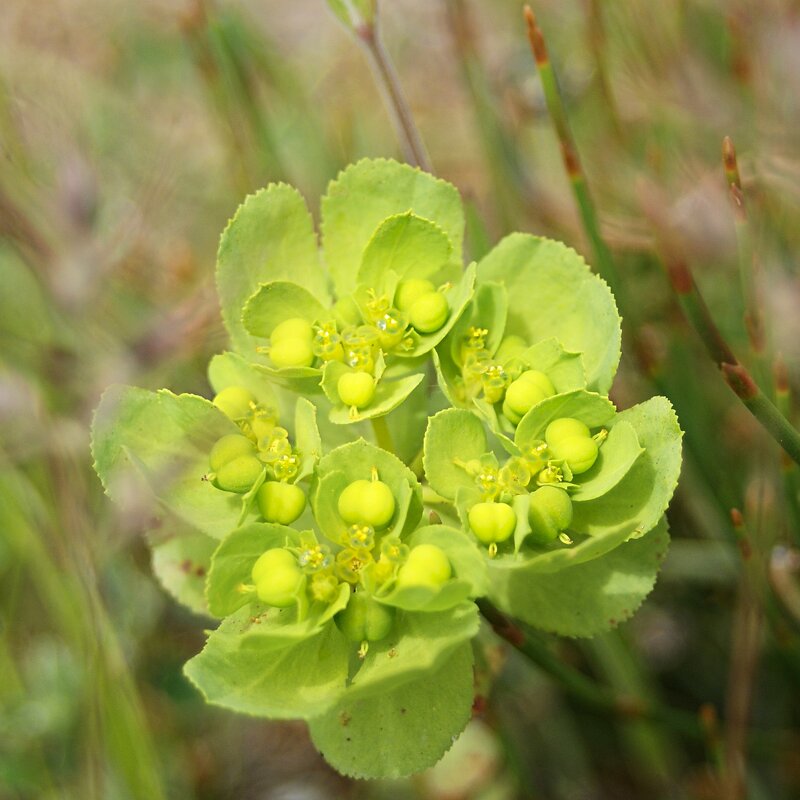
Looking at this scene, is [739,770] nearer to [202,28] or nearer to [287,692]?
[287,692]

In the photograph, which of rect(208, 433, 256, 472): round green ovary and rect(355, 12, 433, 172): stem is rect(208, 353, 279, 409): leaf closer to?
rect(208, 433, 256, 472): round green ovary

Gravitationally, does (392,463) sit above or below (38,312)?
above

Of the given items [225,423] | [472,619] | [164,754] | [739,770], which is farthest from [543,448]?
[164,754]

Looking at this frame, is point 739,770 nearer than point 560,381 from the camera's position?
No

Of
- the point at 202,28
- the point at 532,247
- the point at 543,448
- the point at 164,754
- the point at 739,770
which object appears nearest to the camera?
the point at 543,448

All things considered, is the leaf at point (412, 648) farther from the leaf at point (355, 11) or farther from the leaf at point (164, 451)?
the leaf at point (355, 11)

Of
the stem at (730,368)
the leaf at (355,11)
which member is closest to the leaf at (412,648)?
the stem at (730,368)

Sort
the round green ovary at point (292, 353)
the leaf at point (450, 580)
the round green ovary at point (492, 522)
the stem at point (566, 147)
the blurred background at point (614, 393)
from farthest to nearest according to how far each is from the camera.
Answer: the blurred background at point (614, 393)
the stem at point (566, 147)
the round green ovary at point (292, 353)
the round green ovary at point (492, 522)
the leaf at point (450, 580)
